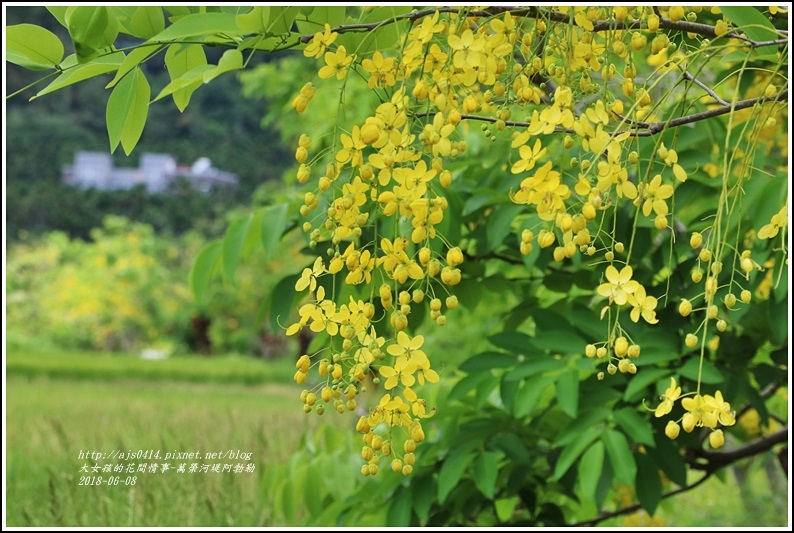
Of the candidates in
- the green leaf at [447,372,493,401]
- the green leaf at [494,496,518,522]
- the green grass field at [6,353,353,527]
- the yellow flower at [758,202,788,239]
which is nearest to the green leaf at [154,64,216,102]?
the yellow flower at [758,202,788,239]

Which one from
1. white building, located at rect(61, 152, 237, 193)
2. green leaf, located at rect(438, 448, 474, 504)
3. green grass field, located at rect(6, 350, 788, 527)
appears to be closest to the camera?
green leaf, located at rect(438, 448, 474, 504)

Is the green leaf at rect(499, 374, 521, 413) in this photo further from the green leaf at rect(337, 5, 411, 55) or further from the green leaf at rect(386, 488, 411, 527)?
the green leaf at rect(337, 5, 411, 55)

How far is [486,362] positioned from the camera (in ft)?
4.33

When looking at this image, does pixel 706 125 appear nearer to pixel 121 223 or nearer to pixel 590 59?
pixel 590 59

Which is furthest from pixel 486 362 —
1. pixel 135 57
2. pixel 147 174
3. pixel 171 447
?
pixel 147 174

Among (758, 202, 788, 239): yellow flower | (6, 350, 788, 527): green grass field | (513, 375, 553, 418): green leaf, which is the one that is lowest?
(6, 350, 788, 527): green grass field

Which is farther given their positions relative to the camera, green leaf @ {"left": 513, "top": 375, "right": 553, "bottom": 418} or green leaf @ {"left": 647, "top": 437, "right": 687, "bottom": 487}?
green leaf @ {"left": 647, "top": 437, "right": 687, "bottom": 487}

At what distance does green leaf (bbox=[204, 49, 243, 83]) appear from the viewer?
695 mm

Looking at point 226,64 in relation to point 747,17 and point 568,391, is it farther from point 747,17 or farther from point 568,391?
point 568,391

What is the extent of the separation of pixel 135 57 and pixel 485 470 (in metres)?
0.81

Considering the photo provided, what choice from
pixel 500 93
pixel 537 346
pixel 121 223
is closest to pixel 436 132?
pixel 500 93

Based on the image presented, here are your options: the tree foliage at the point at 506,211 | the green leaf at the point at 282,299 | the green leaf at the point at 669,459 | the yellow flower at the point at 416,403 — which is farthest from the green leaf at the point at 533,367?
the yellow flower at the point at 416,403

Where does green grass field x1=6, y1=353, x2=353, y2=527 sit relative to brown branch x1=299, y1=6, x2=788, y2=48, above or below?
below

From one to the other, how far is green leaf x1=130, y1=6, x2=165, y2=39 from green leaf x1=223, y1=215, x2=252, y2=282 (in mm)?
557
